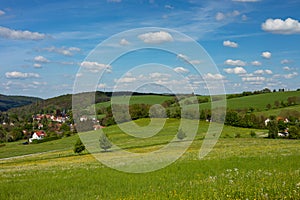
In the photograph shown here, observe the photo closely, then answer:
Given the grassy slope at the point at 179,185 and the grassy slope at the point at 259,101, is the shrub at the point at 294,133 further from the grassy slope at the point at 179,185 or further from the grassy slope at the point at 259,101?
the grassy slope at the point at 179,185

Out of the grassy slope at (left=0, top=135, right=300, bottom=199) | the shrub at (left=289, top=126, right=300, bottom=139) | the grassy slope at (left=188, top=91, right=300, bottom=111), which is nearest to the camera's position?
the grassy slope at (left=0, top=135, right=300, bottom=199)

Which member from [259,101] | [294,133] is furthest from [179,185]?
[259,101]

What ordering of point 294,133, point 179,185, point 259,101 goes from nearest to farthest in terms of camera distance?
point 179,185, point 294,133, point 259,101

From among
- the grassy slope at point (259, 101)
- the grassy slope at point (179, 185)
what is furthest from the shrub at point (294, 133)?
the grassy slope at point (179, 185)

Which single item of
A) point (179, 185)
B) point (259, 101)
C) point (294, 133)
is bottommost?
point (294, 133)

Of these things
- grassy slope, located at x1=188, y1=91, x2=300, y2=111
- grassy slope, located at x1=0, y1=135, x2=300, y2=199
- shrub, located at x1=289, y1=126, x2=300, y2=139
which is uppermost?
grassy slope, located at x1=188, y1=91, x2=300, y2=111

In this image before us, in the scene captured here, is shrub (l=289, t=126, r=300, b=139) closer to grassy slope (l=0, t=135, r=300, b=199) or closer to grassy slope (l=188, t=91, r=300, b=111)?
grassy slope (l=188, t=91, r=300, b=111)

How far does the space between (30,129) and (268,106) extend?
8560 cm

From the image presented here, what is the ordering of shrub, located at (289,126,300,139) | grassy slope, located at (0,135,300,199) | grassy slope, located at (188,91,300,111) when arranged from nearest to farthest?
grassy slope, located at (0,135,300,199) < shrub, located at (289,126,300,139) < grassy slope, located at (188,91,300,111)

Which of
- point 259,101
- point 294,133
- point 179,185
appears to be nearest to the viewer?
point 179,185

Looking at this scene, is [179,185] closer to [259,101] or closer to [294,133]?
[294,133]

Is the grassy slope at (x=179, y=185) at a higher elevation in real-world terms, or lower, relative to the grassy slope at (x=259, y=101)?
lower

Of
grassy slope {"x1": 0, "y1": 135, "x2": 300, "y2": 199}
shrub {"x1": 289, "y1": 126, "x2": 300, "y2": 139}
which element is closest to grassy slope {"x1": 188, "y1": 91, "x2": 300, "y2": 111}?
shrub {"x1": 289, "y1": 126, "x2": 300, "y2": 139}

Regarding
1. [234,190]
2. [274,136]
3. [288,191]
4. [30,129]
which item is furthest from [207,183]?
[30,129]
